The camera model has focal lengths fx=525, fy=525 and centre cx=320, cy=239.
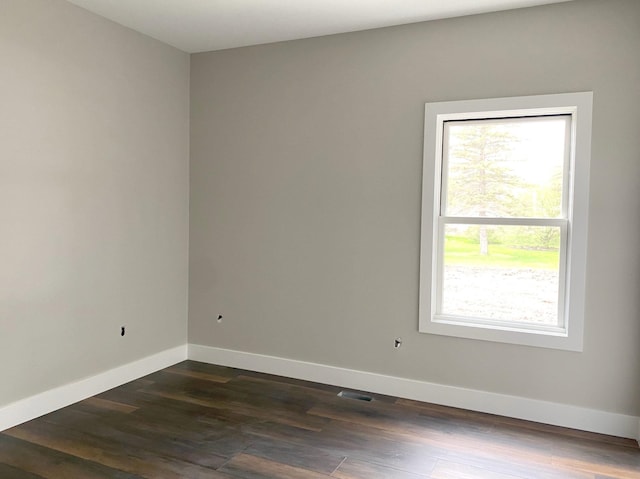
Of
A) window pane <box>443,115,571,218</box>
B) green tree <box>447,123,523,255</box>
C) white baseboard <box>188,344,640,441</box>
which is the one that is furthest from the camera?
green tree <box>447,123,523,255</box>

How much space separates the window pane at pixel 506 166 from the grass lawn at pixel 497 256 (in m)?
0.21

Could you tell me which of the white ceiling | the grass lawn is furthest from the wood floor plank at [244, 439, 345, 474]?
the white ceiling

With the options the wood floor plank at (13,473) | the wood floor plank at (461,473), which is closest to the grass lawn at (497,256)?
the wood floor plank at (461,473)

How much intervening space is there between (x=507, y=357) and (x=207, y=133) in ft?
9.63

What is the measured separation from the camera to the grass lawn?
137 inches

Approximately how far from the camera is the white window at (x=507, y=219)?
3.28 m

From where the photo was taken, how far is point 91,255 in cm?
365

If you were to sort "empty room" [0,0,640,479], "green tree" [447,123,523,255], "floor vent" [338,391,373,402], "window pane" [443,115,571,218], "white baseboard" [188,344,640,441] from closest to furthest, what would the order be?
1. "empty room" [0,0,640,479]
2. "white baseboard" [188,344,640,441]
3. "window pane" [443,115,571,218]
4. "green tree" [447,123,523,255]
5. "floor vent" [338,391,373,402]

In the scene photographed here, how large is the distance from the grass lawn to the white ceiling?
1.54 m

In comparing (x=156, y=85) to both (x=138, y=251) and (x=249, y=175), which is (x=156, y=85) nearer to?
(x=249, y=175)

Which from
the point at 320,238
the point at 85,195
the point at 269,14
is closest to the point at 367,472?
the point at 320,238

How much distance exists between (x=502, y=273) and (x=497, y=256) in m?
0.12

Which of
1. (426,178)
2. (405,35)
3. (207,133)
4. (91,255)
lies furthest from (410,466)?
(207,133)

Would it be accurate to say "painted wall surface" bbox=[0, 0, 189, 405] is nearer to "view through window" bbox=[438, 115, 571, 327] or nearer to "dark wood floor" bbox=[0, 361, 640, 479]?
"dark wood floor" bbox=[0, 361, 640, 479]
